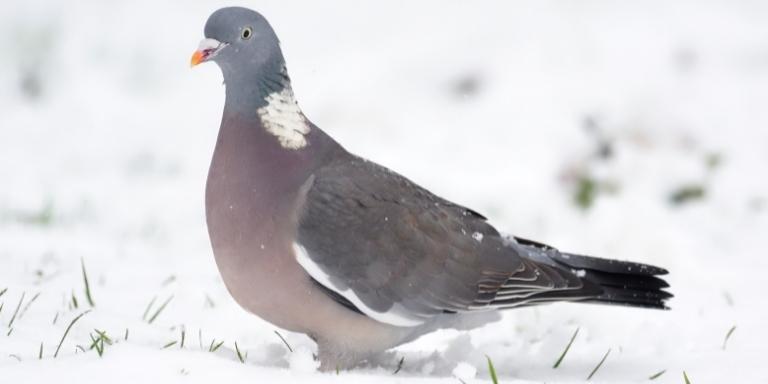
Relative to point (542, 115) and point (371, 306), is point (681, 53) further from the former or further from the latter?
point (371, 306)

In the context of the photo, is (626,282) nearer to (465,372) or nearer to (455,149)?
(465,372)

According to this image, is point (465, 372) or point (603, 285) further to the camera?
point (603, 285)

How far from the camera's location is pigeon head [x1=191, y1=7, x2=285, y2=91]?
135 inches

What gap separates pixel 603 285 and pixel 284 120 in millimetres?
1122

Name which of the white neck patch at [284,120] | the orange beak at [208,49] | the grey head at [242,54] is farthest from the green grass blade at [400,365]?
the orange beak at [208,49]

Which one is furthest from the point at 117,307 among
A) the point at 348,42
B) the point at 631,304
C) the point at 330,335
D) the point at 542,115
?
the point at 348,42

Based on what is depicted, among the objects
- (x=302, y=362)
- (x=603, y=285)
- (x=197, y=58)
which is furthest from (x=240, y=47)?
(x=603, y=285)

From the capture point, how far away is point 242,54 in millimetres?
3449

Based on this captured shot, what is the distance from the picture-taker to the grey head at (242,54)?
3.44m

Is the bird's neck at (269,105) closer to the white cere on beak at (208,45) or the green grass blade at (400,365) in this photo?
the white cere on beak at (208,45)

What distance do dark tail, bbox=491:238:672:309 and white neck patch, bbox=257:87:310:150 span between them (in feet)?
2.57

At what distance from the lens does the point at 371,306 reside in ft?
10.9

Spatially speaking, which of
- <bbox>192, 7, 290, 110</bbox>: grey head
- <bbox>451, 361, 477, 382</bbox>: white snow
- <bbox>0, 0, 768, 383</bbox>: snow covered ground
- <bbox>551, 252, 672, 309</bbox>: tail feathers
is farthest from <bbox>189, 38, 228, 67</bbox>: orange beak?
<bbox>551, 252, 672, 309</bbox>: tail feathers

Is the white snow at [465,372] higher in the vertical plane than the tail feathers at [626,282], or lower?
lower
